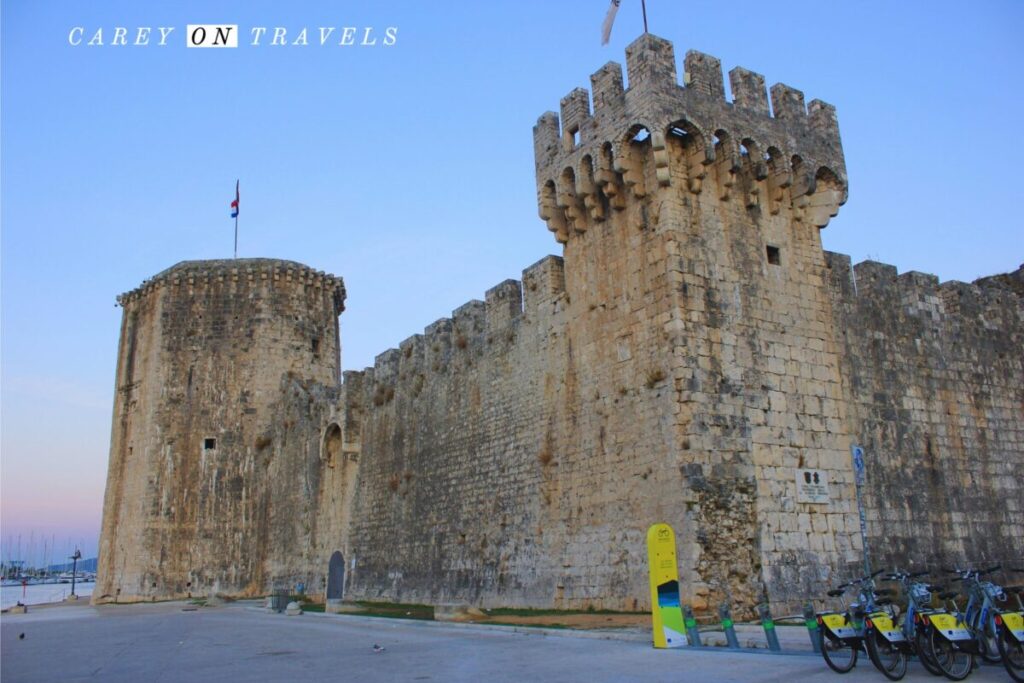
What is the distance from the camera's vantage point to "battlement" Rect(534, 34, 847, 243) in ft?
43.4

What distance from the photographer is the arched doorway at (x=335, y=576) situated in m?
22.9

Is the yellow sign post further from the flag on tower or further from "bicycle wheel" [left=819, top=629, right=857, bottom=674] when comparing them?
the flag on tower

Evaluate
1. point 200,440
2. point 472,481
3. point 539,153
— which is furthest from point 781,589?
point 200,440

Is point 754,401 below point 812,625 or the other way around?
the other way around

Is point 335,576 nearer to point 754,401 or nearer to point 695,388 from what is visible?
point 695,388

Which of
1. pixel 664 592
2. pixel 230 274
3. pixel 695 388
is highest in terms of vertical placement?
pixel 230 274

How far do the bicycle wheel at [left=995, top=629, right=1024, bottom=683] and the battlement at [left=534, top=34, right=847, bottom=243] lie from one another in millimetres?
8293

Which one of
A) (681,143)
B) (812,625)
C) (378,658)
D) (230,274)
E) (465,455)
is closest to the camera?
(812,625)

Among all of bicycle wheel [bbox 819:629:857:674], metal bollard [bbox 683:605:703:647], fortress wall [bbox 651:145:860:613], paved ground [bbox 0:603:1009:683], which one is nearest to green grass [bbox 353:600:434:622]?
paved ground [bbox 0:603:1009:683]

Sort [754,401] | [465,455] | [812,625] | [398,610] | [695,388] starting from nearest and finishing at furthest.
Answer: [812,625] → [695,388] → [754,401] → [398,610] → [465,455]

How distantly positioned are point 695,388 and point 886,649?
18.7ft

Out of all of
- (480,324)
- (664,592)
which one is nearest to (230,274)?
(480,324)

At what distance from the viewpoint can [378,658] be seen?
357 inches

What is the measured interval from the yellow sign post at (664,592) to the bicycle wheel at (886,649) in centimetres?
261
